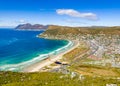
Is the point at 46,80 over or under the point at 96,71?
over

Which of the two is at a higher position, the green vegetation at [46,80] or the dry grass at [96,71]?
the green vegetation at [46,80]

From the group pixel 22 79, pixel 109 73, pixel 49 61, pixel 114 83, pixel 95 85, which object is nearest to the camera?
pixel 95 85

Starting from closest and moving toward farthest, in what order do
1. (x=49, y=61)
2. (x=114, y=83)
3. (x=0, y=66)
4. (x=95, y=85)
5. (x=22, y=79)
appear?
(x=95, y=85), (x=114, y=83), (x=22, y=79), (x=0, y=66), (x=49, y=61)

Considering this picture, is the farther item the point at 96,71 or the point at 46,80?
the point at 96,71

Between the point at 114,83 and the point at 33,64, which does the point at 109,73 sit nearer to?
the point at 114,83

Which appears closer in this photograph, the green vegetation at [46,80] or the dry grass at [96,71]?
the green vegetation at [46,80]

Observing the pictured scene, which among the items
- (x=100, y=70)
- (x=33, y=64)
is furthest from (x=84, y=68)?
(x=33, y=64)

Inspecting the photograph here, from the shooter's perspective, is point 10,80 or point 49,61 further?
point 49,61
